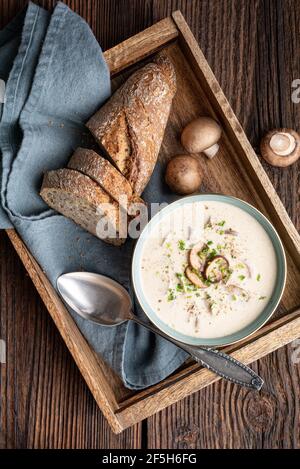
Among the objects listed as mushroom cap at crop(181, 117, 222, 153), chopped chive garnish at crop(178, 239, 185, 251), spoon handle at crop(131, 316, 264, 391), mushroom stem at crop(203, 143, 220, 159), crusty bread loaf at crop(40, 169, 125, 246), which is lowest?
spoon handle at crop(131, 316, 264, 391)

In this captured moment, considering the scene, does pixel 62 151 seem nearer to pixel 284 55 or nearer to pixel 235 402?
pixel 284 55

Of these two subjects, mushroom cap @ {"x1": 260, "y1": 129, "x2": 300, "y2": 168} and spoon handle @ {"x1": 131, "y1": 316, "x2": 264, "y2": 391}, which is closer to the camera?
spoon handle @ {"x1": 131, "y1": 316, "x2": 264, "y2": 391}

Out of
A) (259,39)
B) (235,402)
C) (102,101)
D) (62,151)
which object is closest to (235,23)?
(259,39)

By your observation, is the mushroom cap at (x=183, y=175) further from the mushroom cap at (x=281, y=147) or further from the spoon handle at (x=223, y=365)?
the spoon handle at (x=223, y=365)

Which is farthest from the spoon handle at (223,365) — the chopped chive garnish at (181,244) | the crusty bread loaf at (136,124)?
the crusty bread loaf at (136,124)

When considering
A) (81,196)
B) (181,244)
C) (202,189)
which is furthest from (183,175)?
(81,196)

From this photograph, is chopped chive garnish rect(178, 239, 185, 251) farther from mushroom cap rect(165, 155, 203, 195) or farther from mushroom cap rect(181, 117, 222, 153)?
mushroom cap rect(181, 117, 222, 153)

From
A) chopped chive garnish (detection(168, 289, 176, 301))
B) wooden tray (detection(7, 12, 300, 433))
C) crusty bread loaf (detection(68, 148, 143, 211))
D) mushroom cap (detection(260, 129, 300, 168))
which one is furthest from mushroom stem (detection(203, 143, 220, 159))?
chopped chive garnish (detection(168, 289, 176, 301))
